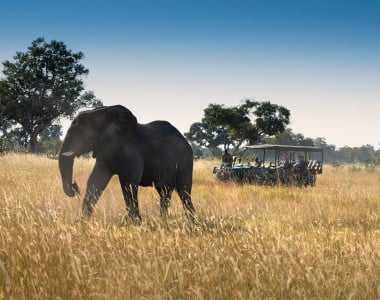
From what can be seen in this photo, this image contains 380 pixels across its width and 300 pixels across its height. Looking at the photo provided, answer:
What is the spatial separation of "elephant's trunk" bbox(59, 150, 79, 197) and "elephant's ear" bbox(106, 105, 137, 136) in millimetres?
818

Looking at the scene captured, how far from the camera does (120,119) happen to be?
6.93 meters

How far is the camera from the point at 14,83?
40.5m

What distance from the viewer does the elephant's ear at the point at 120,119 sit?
691 centimetres

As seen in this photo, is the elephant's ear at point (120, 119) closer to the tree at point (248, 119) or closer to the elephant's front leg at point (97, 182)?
the elephant's front leg at point (97, 182)

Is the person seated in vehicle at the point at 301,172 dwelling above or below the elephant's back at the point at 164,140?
below

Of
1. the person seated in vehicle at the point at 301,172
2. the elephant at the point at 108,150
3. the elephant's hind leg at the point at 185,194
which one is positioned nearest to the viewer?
the elephant at the point at 108,150

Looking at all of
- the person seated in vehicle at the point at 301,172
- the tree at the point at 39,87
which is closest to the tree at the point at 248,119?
the tree at the point at 39,87

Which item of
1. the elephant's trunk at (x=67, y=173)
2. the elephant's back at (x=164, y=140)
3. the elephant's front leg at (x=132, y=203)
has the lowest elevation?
the elephant's front leg at (x=132, y=203)

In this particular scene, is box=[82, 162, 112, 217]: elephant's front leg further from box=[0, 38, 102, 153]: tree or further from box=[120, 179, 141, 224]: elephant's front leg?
box=[0, 38, 102, 153]: tree

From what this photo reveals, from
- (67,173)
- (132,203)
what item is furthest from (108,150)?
(132,203)

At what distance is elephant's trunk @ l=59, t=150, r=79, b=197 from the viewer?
6.47m

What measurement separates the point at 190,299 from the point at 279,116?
52022mm

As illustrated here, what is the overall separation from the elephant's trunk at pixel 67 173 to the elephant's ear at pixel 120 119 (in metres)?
0.82

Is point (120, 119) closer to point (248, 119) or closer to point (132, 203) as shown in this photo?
point (132, 203)
